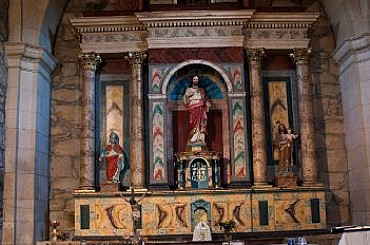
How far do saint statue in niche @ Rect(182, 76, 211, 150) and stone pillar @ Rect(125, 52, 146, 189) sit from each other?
0.94 metres

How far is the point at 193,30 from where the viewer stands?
12211 millimetres

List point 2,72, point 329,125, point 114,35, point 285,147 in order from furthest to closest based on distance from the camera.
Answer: point 329,125
point 114,35
point 285,147
point 2,72

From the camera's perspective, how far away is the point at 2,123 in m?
11.2

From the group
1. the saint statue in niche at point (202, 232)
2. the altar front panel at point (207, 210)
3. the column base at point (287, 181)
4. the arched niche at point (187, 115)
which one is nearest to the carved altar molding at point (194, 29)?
the arched niche at point (187, 115)

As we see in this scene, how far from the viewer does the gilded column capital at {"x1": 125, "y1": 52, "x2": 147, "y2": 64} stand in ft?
40.3

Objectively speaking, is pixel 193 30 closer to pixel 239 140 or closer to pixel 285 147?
Result: pixel 239 140

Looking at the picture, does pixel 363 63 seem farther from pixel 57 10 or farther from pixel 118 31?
pixel 57 10

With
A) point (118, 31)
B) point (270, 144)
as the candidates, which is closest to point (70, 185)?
point (118, 31)

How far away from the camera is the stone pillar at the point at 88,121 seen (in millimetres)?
11922

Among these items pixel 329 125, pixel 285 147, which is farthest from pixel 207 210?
pixel 329 125

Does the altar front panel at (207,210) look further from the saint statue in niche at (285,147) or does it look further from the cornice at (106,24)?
the cornice at (106,24)

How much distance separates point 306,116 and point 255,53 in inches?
64.0

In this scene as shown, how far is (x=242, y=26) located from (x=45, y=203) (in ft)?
17.4

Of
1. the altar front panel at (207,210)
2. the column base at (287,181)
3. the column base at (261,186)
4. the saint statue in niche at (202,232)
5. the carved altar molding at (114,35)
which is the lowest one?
the saint statue in niche at (202,232)
